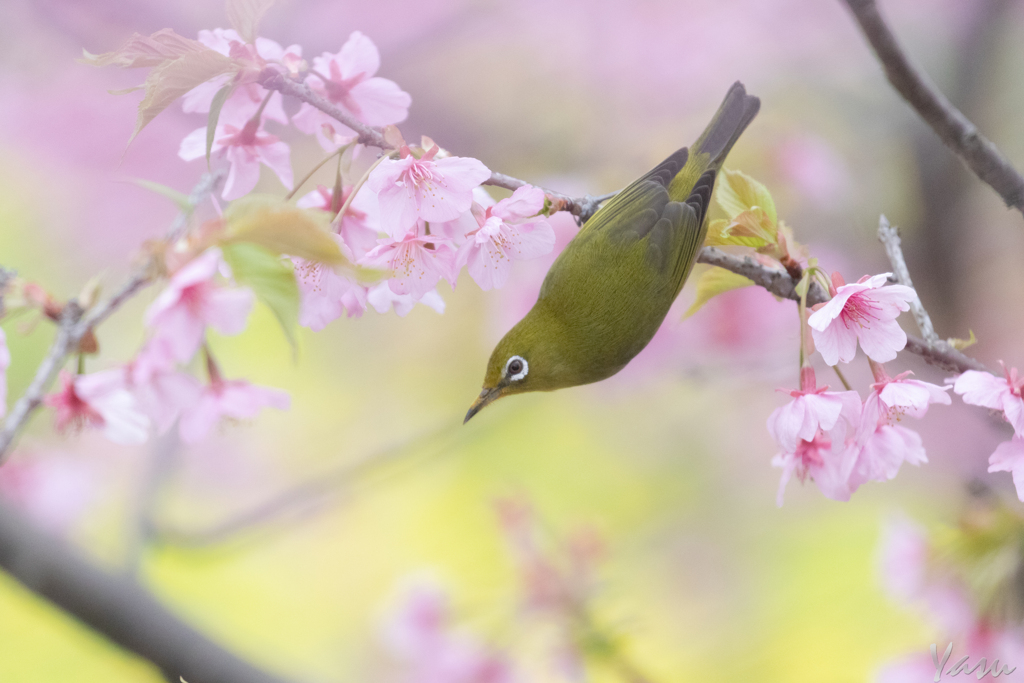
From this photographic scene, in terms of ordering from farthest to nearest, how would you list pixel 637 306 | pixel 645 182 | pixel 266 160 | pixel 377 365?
pixel 377 365, pixel 645 182, pixel 637 306, pixel 266 160

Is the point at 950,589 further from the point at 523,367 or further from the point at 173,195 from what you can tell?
the point at 173,195

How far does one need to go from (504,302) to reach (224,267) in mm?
1692

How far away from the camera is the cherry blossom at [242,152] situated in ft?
2.65

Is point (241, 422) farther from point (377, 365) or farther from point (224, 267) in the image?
point (377, 365)

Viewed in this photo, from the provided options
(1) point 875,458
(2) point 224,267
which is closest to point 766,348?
(1) point 875,458

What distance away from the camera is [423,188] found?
73 centimetres

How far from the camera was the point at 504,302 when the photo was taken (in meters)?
2.23

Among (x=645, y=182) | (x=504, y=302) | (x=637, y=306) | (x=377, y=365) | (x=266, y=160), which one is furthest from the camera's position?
(x=377, y=365)

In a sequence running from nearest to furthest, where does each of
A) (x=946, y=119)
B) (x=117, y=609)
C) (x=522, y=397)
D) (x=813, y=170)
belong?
(x=946, y=119) < (x=117, y=609) < (x=813, y=170) < (x=522, y=397)

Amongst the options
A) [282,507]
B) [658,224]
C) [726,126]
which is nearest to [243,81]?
[658,224]

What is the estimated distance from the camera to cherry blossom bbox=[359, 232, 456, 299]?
73 centimetres

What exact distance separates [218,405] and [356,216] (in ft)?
0.90

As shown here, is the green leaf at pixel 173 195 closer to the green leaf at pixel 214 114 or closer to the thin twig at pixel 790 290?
the green leaf at pixel 214 114

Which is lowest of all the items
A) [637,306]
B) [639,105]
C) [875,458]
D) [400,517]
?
[400,517]
